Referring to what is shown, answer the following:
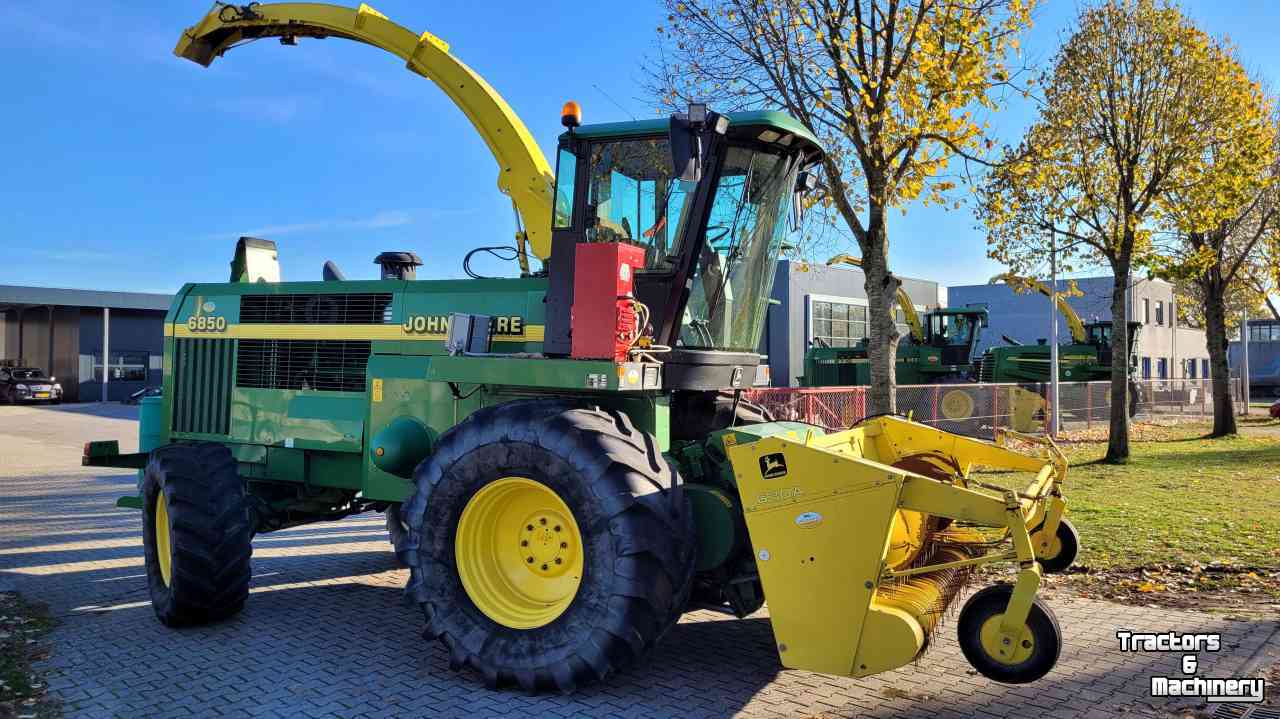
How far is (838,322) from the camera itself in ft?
126

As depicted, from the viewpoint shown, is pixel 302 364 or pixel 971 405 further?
pixel 971 405

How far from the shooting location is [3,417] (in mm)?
31281

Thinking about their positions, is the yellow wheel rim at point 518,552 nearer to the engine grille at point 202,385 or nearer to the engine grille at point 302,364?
the engine grille at point 302,364

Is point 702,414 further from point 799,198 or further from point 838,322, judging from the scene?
point 838,322

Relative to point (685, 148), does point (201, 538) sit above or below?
below

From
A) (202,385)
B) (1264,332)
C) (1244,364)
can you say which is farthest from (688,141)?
(1264,332)

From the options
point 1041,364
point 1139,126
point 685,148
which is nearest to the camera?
point 685,148

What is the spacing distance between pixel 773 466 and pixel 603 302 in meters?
1.29

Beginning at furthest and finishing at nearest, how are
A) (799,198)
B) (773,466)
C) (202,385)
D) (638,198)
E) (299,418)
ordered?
(202,385), (299,418), (799,198), (638,198), (773,466)

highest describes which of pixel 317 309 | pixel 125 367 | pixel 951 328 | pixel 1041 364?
pixel 951 328

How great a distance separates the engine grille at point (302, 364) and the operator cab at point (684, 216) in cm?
185

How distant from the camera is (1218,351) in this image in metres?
21.5

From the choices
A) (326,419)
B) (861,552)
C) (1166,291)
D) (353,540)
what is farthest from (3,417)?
(1166,291)

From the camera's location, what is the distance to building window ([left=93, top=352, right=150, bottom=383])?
4437cm
